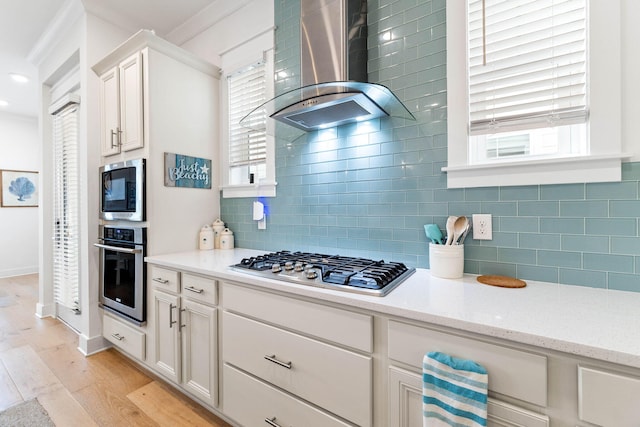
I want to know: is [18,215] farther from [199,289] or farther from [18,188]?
[199,289]

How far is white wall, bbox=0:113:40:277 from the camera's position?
5020 mm

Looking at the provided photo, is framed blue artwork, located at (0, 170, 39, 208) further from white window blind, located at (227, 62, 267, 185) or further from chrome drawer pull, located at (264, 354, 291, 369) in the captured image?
chrome drawer pull, located at (264, 354, 291, 369)

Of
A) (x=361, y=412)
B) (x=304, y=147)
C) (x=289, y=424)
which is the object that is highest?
(x=304, y=147)

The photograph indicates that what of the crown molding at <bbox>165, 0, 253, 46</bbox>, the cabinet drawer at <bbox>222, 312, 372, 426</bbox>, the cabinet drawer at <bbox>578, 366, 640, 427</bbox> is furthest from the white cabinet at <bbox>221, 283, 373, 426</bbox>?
the crown molding at <bbox>165, 0, 253, 46</bbox>

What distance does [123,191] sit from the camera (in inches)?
84.6

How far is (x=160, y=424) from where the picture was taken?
1.60 metres

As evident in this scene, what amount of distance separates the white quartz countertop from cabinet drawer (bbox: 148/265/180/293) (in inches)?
26.2

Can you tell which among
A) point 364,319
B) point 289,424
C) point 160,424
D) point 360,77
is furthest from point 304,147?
point 160,424

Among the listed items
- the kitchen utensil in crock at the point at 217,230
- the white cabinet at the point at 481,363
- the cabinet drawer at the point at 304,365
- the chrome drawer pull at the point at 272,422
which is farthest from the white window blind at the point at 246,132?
the white cabinet at the point at 481,363

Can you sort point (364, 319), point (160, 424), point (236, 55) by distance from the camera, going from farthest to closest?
point (236, 55) → point (160, 424) → point (364, 319)

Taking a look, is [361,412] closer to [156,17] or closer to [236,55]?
[236,55]

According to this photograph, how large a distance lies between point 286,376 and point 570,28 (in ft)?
6.43

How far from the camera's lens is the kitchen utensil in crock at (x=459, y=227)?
4.45 feet

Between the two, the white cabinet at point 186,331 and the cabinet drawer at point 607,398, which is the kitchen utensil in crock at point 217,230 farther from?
the cabinet drawer at point 607,398
